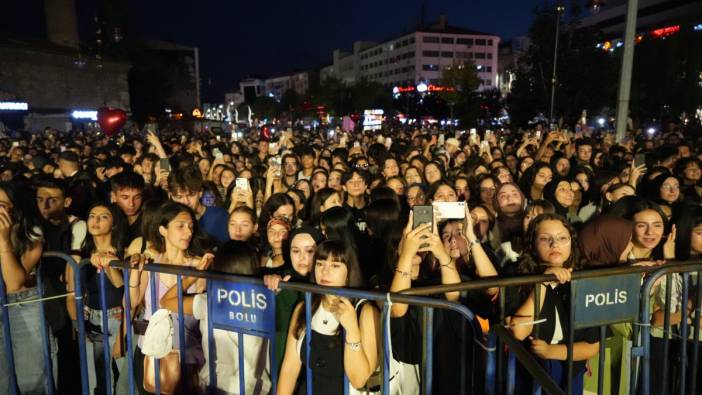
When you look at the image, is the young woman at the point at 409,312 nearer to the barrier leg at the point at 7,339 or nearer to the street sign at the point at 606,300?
the street sign at the point at 606,300

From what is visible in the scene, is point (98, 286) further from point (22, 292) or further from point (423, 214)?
point (423, 214)

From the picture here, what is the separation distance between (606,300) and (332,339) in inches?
64.9

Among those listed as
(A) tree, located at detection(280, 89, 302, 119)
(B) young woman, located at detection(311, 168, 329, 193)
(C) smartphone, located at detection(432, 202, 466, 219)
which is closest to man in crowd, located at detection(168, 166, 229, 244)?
(B) young woman, located at detection(311, 168, 329, 193)

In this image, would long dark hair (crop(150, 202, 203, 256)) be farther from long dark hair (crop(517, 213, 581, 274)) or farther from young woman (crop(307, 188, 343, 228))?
long dark hair (crop(517, 213, 581, 274))

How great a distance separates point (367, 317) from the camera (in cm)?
298

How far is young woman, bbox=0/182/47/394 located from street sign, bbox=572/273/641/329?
374 centimetres

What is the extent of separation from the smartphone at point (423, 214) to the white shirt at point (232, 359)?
4.36 ft

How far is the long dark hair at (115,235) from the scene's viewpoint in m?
4.76

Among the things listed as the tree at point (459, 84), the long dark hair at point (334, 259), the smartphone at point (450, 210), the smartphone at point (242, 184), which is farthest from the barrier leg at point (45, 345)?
the tree at point (459, 84)

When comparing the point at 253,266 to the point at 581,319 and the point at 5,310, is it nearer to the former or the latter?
the point at 5,310

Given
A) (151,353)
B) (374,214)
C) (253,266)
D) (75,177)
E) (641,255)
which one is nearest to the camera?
(151,353)

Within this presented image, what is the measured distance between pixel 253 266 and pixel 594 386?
8.56ft

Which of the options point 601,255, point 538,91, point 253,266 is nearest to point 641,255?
point 601,255

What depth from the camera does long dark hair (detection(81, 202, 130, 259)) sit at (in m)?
4.76
